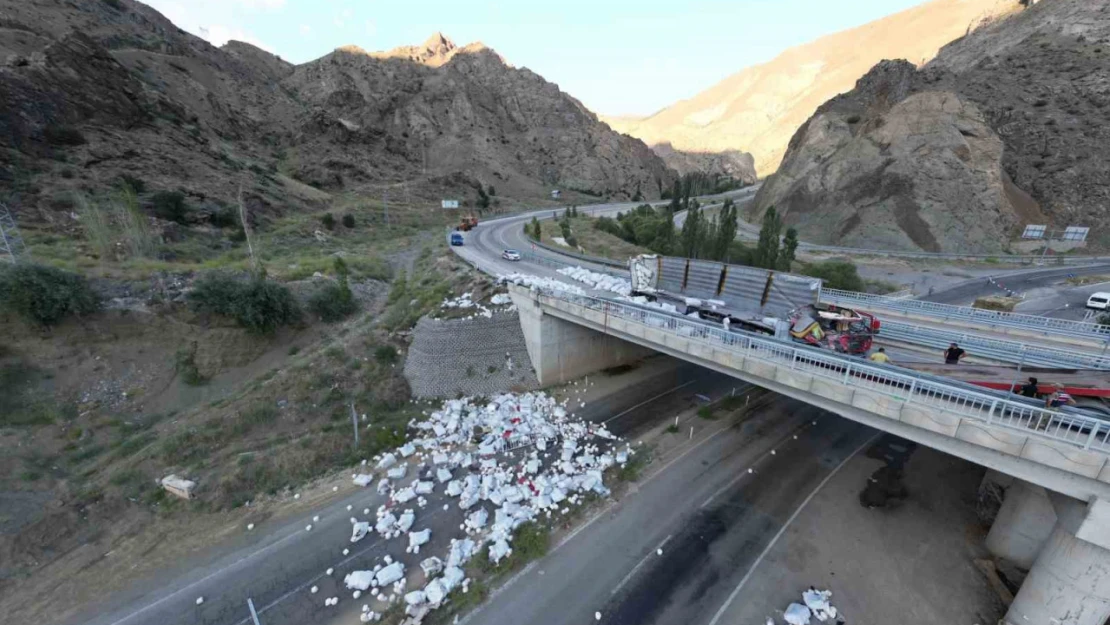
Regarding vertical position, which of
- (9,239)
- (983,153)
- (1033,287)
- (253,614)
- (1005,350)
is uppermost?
(983,153)

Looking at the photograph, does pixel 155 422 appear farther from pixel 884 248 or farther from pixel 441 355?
pixel 884 248

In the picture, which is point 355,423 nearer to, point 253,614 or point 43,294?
point 253,614

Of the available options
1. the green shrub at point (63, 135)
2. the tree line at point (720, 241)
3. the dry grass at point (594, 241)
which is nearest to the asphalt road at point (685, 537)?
the dry grass at point (594, 241)

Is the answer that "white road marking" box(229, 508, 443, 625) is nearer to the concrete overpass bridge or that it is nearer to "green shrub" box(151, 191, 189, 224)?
the concrete overpass bridge

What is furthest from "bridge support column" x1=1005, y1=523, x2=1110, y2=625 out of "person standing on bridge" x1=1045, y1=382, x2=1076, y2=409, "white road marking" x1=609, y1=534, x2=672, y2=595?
"white road marking" x1=609, y1=534, x2=672, y2=595

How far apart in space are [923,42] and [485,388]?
227 metres

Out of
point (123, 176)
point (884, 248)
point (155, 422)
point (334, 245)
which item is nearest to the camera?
point (155, 422)

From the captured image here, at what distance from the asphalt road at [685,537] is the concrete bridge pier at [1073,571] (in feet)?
18.7

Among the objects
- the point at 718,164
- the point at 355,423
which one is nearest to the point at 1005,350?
the point at 355,423

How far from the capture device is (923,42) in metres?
155

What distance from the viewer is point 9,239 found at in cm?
2386

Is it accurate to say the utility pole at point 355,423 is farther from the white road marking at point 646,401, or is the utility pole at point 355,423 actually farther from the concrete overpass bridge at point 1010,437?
the concrete overpass bridge at point 1010,437

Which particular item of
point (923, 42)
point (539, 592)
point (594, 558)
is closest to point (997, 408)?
point (594, 558)

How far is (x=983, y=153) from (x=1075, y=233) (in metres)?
15.1
